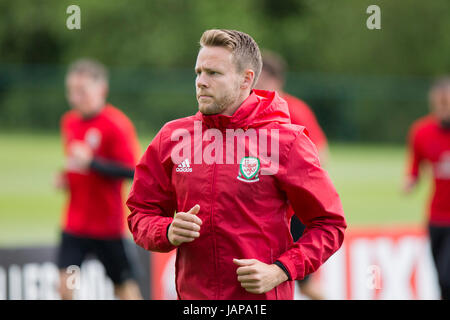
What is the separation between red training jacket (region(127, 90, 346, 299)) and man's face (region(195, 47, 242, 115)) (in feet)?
0.22

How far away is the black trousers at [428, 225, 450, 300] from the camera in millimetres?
6929

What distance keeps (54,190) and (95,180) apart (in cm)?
1227

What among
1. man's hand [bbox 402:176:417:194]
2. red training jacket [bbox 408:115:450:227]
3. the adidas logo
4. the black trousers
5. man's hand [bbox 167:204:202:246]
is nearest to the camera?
man's hand [bbox 167:204:202:246]

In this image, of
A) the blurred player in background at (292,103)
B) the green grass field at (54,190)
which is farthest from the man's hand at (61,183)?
the green grass field at (54,190)

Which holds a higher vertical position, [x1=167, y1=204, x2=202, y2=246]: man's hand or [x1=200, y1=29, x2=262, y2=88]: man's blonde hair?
[x1=200, y1=29, x2=262, y2=88]: man's blonde hair

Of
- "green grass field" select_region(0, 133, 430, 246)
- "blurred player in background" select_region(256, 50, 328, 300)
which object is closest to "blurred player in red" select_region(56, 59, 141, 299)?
"blurred player in background" select_region(256, 50, 328, 300)

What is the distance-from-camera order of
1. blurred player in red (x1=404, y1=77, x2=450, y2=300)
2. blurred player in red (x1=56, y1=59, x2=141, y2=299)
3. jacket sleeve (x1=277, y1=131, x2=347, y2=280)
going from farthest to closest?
blurred player in red (x1=404, y1=77, x2=450, y2=300), blurred player in red (x1=56, y1=59, x2=141, y2=299), jacket sleeve (x1=277, y1=131, x2=347, y2=280)

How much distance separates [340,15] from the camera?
114 ft

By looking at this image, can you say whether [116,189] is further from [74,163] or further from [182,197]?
[182,197]

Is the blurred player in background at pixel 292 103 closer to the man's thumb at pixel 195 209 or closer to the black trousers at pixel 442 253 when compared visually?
the black trousers at pixel 442 253

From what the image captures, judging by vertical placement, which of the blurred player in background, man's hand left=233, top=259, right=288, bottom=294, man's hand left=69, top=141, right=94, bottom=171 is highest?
the blurred player in background

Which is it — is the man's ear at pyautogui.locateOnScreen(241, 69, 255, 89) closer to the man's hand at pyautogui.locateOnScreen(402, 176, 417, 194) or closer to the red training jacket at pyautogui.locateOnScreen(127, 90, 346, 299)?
the red training jacket at pyautogui.locateOnScreen(127, 90, 346, 299)

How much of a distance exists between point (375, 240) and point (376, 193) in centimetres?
1216
